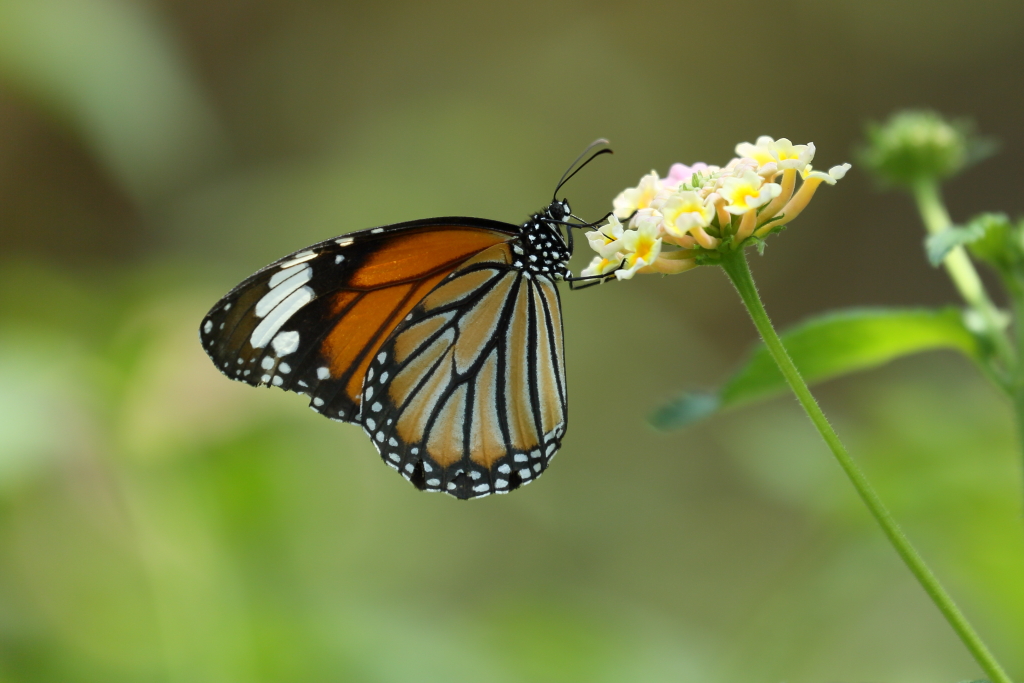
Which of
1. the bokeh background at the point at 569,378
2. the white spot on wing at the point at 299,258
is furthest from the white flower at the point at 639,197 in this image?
the bokeh background at the point at 569,378

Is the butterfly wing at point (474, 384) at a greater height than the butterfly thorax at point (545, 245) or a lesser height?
lesser

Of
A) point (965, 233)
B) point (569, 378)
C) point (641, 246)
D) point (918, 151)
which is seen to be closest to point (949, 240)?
point (965, 233)

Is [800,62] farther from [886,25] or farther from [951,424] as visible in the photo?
[951,424]

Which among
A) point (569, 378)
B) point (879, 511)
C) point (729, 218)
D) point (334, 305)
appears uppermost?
point (569, 378)

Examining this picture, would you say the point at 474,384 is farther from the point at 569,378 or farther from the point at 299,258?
the point at 569,378

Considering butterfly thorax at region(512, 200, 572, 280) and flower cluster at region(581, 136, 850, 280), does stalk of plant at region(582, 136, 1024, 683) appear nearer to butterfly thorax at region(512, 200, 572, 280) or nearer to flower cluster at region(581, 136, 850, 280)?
flower cluster at region(581, 136, 850, 280)

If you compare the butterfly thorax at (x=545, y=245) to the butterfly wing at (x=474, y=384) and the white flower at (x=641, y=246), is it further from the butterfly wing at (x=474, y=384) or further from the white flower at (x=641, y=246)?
the white flower at (x=641, y=246)

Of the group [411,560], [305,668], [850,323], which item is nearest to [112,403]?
[305,668]

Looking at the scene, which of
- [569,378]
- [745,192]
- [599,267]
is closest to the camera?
[745,192]
